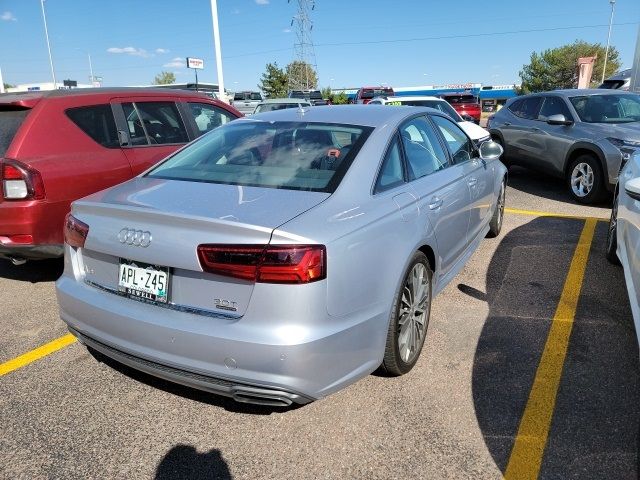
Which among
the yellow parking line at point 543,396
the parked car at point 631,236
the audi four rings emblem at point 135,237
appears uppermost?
the audi four rings emblem at point 135,237

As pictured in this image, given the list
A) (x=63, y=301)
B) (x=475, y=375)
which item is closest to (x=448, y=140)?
(x=475, y=375)

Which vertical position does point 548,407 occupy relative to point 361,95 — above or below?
below

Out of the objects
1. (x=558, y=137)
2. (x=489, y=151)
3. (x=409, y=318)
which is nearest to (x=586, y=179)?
(x=558, y=137)

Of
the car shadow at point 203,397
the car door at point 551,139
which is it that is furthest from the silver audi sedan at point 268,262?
the car door at point 551,139

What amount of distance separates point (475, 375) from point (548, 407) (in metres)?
0.44

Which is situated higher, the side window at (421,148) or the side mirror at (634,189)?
the side window at (421,148)

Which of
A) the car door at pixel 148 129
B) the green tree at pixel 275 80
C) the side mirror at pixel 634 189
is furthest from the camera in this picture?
the green tree at pixel 275 80

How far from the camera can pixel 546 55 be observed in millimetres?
69812

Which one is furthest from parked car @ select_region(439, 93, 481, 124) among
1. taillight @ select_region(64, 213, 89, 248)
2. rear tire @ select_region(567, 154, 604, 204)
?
taillight @ select_region(64, 213, 89, 248)

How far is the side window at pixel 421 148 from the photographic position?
3264 millimetres

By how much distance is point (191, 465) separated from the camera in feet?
7.77

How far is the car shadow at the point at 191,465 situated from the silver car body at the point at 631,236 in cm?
213

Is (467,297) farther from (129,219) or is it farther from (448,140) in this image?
(129,219)

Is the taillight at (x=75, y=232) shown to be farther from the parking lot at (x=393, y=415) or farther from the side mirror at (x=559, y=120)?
the side mirror at (x=559, y=120)
